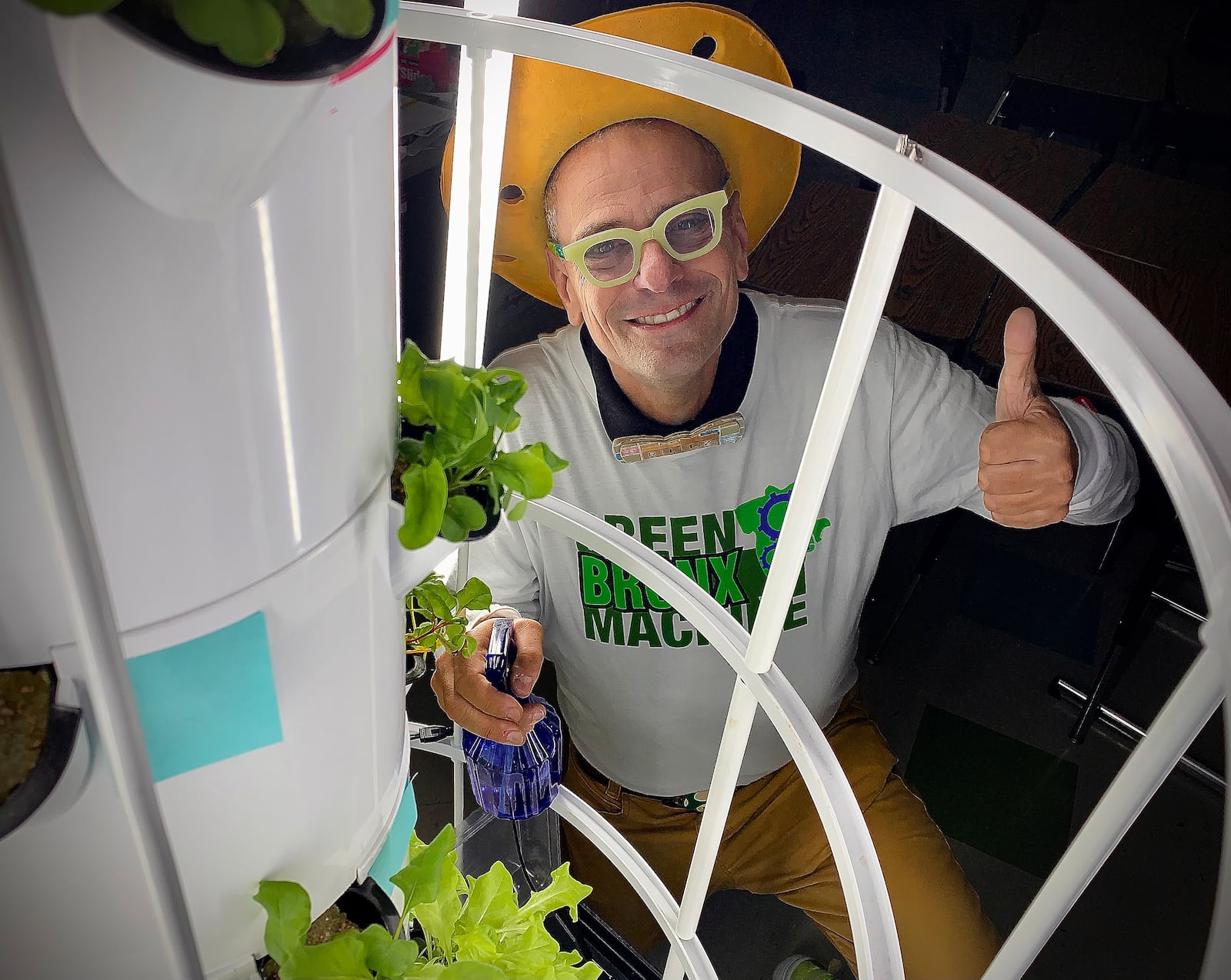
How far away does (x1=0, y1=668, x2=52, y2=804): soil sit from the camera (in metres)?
0.28

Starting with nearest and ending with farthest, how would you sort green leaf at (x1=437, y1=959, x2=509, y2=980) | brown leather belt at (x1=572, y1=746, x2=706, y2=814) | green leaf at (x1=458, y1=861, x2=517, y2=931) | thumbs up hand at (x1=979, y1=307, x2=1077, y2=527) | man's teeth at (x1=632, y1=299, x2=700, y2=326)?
green leaf at (x1=437, y1=959, x2=509, y2=980) < green leaf at (x1=458, y1=861, x2=517, y2=931) < thumbs up hand at (x1=979, y1=307, x2=1077, y2=527) < man's teeth at (x1=632, y1=299, x2=700, y2=326) < brown leather belt at (x1=572, y1=746, x2=706, y2=814)

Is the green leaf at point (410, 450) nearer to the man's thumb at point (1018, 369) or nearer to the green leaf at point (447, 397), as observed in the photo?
the green leaf at point (447, 397)

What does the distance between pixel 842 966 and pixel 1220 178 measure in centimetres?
148

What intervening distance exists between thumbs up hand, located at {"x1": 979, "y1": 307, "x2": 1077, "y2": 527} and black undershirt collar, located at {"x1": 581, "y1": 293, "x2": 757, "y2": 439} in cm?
40

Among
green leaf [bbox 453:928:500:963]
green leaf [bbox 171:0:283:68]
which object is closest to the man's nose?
green leaf [bbox 453:928:500:963]

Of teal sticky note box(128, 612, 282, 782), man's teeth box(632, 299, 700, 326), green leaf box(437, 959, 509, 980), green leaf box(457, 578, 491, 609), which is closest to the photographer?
teal sticky note box(128, 612, 282, 782)

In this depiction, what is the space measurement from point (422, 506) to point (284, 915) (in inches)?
7.2

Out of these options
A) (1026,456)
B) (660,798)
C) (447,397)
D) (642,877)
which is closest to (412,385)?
(447,397)

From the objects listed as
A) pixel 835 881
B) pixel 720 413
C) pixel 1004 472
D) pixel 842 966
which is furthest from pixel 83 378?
pixel 842 966

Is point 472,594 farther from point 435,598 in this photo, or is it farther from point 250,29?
point 250,29

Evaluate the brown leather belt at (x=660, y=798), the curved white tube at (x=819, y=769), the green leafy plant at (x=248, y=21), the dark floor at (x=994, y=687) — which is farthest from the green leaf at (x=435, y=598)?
the dark floor at (x=994, y=687)

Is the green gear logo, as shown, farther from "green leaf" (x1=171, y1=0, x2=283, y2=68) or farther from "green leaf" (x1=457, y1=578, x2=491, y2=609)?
"green leaf" (x1=171, y1=0, x2=283, y2=68)

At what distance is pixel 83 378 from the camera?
238mm

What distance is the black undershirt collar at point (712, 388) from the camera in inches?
47.1
